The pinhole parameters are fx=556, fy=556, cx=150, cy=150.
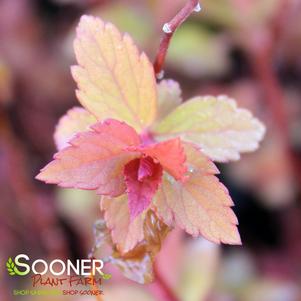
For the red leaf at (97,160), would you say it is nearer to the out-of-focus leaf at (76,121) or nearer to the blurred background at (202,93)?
the out-of-focus leaf at (76,121)

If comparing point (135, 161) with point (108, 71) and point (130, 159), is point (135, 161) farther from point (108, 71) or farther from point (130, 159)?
point (108, 71)

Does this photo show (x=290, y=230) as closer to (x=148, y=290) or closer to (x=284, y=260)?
(x=284, y=260)

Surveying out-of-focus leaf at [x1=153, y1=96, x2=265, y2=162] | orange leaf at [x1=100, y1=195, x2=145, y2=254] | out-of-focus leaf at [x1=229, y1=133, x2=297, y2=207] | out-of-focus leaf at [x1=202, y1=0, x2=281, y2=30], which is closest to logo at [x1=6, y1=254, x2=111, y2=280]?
orange leaf at [x1=100, y1=195, x2=145, y2=254]

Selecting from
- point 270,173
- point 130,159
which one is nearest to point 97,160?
point 130,159

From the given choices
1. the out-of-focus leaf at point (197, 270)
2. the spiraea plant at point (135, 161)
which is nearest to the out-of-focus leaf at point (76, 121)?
the spiraea plant at point (135, 161)

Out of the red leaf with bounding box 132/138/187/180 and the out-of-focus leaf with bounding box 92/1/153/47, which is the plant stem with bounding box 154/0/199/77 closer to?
the red leaf with bounding box 132/138/187/180
